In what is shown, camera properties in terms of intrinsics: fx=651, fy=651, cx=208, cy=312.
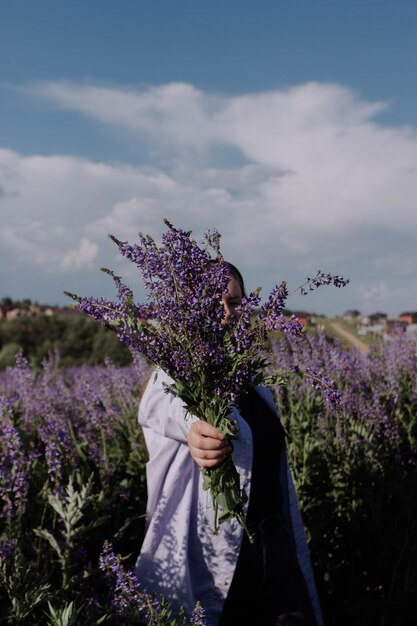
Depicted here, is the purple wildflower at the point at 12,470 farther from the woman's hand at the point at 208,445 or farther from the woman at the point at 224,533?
the woman's hand at the point at 208,445

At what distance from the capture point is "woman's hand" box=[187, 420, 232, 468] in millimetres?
2021

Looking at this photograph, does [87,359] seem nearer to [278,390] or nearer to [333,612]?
[278,390]

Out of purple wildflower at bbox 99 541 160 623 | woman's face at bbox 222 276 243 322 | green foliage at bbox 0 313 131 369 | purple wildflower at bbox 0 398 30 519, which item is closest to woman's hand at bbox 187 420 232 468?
purple wildflower at bbox 99 541 160 623

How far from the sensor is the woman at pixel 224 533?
2.44 m

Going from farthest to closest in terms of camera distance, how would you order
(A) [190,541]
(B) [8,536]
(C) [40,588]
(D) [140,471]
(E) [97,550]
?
(D) [140,471], (E) [97,550], (B) [8,536], (A) [190,541], (C) [40,588]

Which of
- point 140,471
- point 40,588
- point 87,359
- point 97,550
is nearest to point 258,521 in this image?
point 40,588

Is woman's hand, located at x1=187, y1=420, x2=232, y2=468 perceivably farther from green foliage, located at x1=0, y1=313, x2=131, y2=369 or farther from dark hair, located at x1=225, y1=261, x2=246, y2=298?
green foliage, located at x1=0, y1=313, x2=131, y2=369

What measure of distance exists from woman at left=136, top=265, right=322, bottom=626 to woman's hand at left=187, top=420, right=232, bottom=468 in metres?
0.30

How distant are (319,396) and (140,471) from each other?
4.79 feet

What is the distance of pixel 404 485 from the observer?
392cm

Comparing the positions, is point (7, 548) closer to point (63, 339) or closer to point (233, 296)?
point (233, 296)

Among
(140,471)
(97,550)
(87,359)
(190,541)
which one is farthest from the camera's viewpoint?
(87,359)

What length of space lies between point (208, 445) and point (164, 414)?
1.63ft

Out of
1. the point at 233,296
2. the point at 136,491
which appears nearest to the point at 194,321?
the point at 233,296
